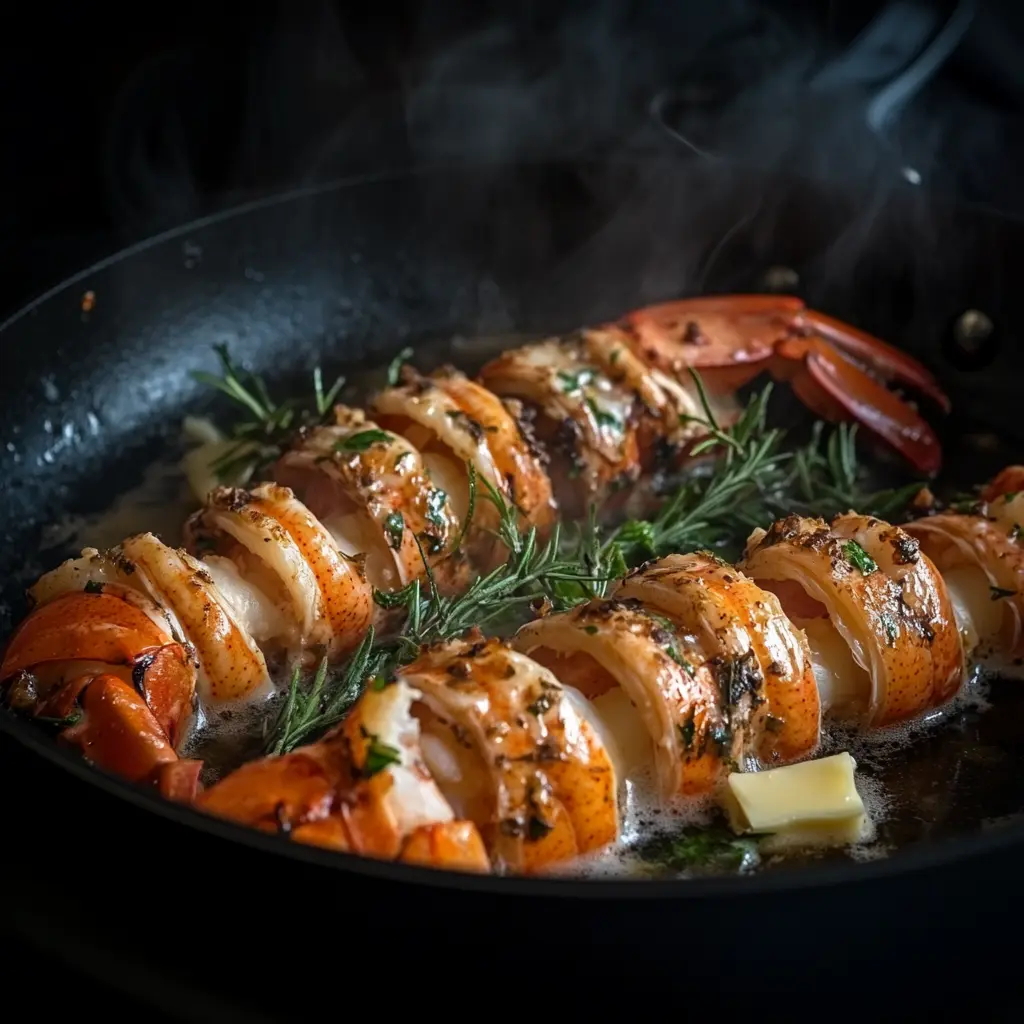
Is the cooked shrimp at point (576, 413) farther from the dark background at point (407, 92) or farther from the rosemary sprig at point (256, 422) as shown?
the dark background at point (407, 92)

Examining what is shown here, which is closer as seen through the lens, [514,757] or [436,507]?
[514,757]

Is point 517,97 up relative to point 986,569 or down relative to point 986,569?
up

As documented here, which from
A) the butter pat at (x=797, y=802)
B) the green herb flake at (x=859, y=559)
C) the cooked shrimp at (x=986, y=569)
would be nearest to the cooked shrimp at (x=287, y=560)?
the butter pat at (x=797, y=802)

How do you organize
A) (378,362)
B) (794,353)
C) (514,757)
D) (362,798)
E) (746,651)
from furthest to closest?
1. (378,362)
2. (794,353)
3. (746,651)
4. (514,757)
5. (362,798)

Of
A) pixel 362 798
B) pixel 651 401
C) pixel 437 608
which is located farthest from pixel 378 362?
pixel 362 798

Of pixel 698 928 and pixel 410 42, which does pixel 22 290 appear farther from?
pixel 698 928

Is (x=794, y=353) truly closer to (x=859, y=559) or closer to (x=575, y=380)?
(x=575, y=380)

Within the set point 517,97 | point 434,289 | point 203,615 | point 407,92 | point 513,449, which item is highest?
point 407,92

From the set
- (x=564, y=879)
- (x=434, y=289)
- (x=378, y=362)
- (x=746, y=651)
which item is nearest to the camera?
(x=564, y=879)
